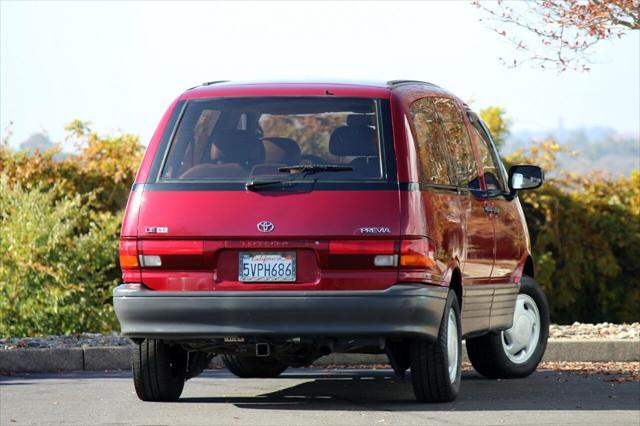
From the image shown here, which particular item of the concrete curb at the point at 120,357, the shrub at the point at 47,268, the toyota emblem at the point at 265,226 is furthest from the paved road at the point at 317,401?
the shrub at the point at 47,268

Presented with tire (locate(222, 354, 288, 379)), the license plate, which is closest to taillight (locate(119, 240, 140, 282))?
the license plate

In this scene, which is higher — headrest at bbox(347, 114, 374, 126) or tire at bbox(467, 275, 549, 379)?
headrest at bbox(347, 114, 374, 126)

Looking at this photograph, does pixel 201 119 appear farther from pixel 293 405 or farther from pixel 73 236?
pixel 73 236

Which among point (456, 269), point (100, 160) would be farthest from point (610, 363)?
point (100, 160)

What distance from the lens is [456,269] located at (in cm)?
912

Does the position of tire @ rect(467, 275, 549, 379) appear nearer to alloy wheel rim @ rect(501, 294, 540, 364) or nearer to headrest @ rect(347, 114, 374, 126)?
→ alloy wheel rim @ rect(501, 294, 540, 364)

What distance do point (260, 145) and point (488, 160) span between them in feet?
8.22

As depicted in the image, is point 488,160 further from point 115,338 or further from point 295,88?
point 115,338

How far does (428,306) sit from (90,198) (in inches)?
414

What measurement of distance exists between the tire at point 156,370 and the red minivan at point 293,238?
1 centimetres

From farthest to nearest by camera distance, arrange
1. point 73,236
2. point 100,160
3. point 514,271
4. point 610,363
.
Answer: point 100,160, point 73,236, point 610,363, point 514,271

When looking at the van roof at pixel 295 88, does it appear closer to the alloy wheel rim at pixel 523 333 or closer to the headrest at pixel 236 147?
the headrest at pixel 236 147

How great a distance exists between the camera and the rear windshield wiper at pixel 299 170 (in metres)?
8.51

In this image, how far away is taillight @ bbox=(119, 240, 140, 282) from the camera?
339 inches
